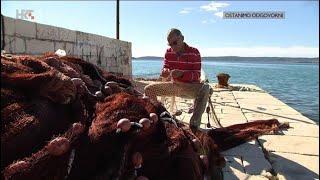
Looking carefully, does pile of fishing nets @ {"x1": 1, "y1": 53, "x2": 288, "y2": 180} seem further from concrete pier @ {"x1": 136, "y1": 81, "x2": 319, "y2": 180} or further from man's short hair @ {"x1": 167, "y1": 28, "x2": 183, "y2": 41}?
man's short hair @ {"x1": 167, "y1": 28, "x2": 183, "y2": 41}

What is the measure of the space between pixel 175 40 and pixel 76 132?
365cm

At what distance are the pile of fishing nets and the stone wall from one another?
2995mm

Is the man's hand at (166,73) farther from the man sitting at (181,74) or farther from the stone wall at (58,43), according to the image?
the stone wall at (58,43)

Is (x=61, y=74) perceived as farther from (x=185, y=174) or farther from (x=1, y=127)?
Result: (x=185, y=174)

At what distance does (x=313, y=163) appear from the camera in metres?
4.78

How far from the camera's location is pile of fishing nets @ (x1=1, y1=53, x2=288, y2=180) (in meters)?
2.16

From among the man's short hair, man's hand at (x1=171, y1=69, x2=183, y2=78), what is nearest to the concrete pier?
man's hand at (x1=171, y1=69, x2=183, y2=78)

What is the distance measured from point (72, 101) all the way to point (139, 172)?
61 centimetres

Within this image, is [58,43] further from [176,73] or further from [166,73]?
[176,73]

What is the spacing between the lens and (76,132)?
229cm

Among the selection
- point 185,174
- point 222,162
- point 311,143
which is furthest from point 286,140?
point 185,174

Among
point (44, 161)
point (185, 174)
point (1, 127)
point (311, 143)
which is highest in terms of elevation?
point (1, 127)

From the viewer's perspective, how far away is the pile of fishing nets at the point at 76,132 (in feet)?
7.09

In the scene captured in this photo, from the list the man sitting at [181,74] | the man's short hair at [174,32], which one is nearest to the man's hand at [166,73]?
the man sitting at [181,74]
